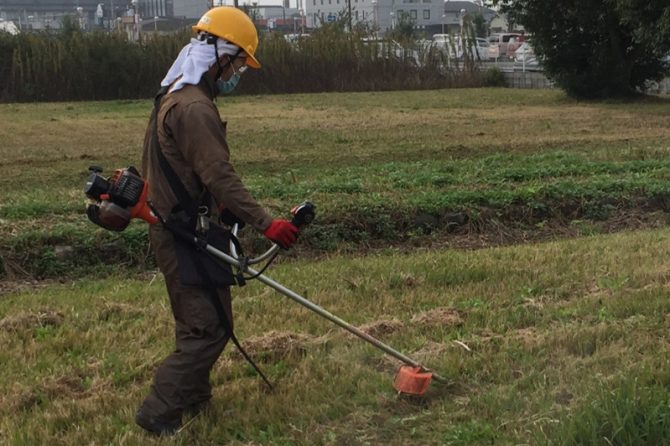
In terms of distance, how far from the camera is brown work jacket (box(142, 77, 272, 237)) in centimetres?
392

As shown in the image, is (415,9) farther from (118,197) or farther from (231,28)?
(118,197)

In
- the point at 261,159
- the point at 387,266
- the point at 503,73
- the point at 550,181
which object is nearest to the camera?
the point at 387,266

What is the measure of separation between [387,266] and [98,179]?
12.9ft

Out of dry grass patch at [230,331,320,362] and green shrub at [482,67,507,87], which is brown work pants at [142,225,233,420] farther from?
green shrub at [482,67,507,87]

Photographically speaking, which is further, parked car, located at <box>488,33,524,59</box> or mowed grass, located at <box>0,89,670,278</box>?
parked car, located at <box>488,33,524,59</box>

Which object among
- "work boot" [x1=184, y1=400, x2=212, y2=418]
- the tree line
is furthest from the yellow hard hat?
the tree line

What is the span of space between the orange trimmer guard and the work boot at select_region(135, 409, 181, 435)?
3.91 feet

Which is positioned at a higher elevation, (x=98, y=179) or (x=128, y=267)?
(x=98, y=179)

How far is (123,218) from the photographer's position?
396cm

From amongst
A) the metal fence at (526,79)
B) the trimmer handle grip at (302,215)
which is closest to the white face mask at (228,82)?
the trimmer handle grip at (302,215)

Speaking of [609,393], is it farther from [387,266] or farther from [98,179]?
[387,266]

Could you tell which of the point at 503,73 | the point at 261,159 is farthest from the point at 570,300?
the point at 503,73

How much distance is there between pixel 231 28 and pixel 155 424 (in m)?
2.01

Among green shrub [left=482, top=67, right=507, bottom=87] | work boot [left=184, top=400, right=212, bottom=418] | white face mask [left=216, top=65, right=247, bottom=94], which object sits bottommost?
work boot [left=184, top=400, right=212, bottom=418]
